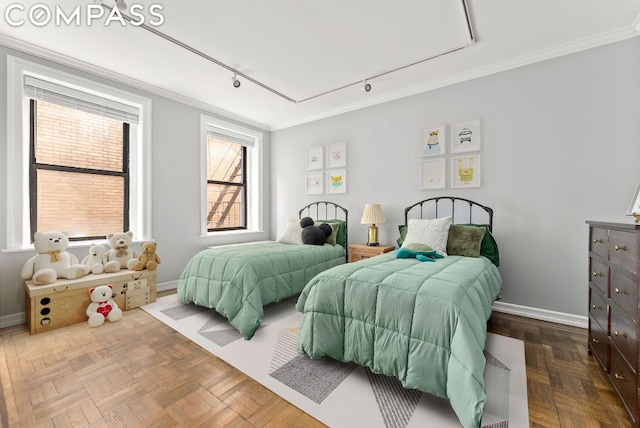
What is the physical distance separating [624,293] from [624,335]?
215 millimetres

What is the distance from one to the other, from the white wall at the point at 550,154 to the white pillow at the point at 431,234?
57 cm

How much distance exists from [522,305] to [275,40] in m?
3.53

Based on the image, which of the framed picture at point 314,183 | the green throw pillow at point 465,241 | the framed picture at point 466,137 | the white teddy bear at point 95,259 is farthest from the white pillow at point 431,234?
the white teddy bear at point 95,259

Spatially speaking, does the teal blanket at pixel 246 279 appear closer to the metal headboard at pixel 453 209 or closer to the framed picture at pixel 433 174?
the metal headboard at pixel 453 209

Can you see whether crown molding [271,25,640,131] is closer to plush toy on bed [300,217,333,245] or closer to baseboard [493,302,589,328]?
plush toy on bed [300,217,333,245]

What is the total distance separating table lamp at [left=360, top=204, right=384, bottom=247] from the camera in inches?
137

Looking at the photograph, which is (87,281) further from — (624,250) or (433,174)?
(624,250)

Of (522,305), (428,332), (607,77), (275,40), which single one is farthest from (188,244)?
(607,77)

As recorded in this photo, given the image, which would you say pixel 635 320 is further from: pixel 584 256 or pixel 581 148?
pixel 581 148

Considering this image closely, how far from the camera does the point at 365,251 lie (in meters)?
3.42

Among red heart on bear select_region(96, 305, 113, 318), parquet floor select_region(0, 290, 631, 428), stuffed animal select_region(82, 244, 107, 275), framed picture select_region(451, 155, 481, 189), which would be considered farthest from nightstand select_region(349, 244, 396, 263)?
stuffed animal select_region(82, 244, 107, 275)

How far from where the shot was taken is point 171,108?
12.0ft

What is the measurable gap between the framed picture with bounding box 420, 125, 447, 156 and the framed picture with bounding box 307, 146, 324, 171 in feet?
5.11

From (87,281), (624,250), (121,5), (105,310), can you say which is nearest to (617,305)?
(624,250)
